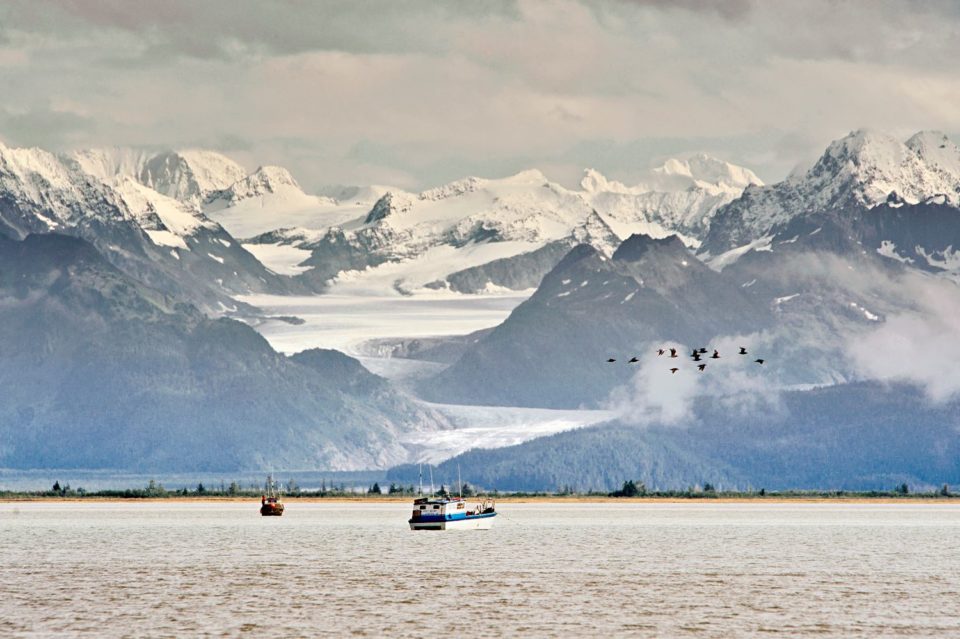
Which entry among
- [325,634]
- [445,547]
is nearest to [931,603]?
[325,634]

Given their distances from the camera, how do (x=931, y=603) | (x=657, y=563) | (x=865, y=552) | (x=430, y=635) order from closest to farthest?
(x=430, y=635) → (x=931, y=603) → (x=657, y=563) → (x=865, y=552)

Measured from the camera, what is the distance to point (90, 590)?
14850 centimetres

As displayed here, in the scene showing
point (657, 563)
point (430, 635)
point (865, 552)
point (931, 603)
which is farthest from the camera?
point (865, 552)

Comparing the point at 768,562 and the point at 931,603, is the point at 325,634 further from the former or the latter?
the point at 768,562

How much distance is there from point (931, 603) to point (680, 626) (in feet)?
69.3

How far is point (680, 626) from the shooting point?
129m

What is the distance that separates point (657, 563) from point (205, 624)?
56372 mm

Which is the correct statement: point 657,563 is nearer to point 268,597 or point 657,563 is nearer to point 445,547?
point 445,547

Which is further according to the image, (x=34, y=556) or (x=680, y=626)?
(x=34, y=556)

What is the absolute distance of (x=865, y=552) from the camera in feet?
636

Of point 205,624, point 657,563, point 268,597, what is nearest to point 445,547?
point 657,563

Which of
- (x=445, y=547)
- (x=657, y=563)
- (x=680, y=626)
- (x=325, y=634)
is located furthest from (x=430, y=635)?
(x=445, y=547)

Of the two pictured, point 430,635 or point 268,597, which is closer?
point 430,635

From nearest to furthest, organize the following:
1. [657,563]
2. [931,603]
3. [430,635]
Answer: [430,635] → [931,603] → [657,563]
